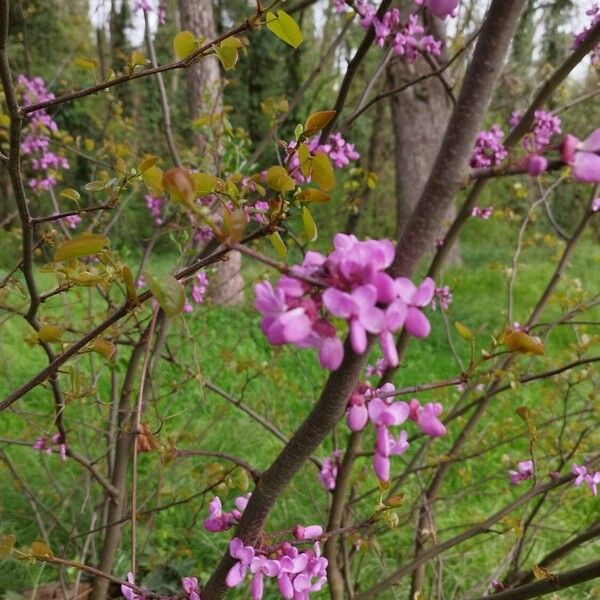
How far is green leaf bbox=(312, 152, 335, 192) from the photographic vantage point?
66 cm

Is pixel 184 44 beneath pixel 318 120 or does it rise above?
above

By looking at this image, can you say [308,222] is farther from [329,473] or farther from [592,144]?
[329,473]

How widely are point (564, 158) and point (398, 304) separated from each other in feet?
0.56

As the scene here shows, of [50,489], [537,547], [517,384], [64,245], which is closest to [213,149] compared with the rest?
[517,384]

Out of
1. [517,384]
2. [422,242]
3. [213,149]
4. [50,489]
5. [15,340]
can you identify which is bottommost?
[422,242]

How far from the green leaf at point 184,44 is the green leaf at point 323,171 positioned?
0.88 ft

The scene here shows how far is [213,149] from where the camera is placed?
1.97 metres

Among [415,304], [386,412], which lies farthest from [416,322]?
[386,412]

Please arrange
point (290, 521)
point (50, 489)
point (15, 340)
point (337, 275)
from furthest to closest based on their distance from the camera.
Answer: point (15, 340) < point (50, 489) < point (290, 521) < point (337, 275)

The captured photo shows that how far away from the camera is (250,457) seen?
3141 millimetres

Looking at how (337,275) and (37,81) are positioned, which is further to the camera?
(37,81)

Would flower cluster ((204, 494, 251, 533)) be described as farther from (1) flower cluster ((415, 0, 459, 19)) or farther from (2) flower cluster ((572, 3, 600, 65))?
(2) flower cluster ((572, 3, 600, 65))

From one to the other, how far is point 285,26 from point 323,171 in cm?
21

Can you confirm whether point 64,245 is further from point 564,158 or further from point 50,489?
point 50,489
